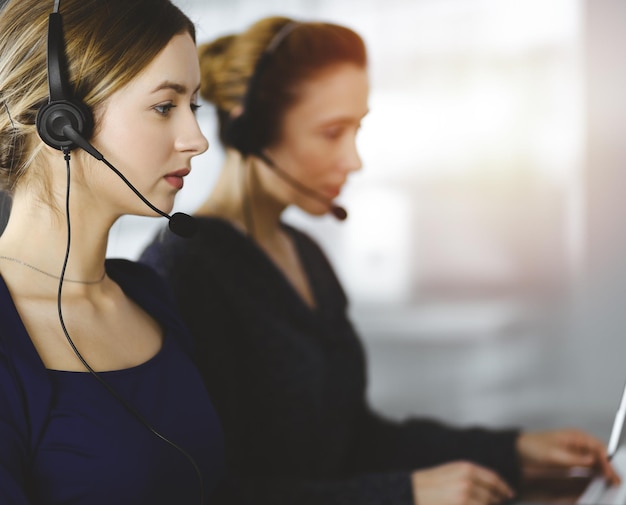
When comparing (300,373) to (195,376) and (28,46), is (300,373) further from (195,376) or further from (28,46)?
(28,46)

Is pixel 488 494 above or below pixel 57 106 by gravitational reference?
below

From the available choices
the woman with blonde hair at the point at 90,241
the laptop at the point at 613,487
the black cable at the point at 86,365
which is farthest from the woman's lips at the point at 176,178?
the laptop at the point at 613,487

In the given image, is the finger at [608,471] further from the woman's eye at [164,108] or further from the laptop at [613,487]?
the woman's eye at [164,108]

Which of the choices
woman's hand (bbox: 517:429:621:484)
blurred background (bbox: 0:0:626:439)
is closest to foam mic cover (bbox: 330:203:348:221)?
blurred background (bbox: 0:0:626:439)

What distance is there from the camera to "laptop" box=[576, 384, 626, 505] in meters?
1.08

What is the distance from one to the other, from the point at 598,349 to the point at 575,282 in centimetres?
13

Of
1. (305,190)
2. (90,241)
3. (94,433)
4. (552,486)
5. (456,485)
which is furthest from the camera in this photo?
(305,190)

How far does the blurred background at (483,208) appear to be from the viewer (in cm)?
147

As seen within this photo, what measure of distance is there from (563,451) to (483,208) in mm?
509

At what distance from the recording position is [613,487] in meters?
1.15

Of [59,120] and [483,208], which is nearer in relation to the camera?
[59,120]

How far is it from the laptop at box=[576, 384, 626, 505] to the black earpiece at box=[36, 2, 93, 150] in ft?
2.72

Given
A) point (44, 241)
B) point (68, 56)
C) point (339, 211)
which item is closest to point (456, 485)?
point (339, 211)

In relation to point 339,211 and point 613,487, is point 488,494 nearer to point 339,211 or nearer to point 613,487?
point 613,487
